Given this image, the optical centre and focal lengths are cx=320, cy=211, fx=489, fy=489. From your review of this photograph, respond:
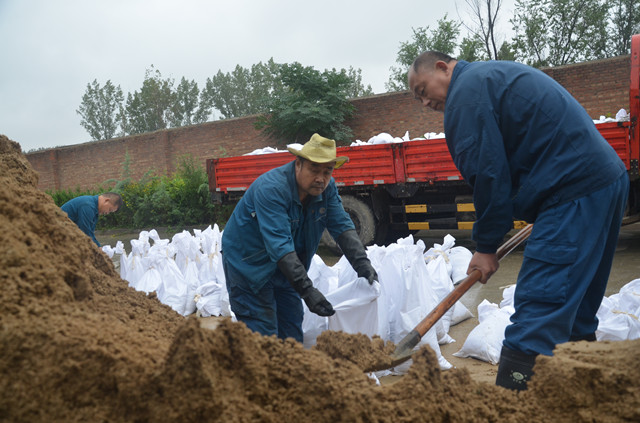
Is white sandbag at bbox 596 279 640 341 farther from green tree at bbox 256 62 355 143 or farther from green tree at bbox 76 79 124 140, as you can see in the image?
green tree at bbox 76 79 124 140

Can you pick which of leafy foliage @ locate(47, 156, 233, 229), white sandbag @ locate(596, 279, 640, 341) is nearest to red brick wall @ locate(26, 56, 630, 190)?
leafy foliage @ locate(47, 156, 233, 229)

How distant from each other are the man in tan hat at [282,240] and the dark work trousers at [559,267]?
1.03 metres

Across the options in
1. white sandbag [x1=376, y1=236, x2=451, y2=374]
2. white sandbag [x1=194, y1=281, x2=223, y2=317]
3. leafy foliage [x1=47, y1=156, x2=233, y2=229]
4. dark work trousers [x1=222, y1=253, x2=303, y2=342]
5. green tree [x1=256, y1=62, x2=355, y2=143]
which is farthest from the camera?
leafy foliage [x1=47, y1=156, x2=233, y2=229]

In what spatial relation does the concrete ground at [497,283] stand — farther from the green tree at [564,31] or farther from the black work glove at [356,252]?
the green tree at [564,31]

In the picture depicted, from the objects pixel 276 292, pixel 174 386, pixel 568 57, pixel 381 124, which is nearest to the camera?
pixel 174 386

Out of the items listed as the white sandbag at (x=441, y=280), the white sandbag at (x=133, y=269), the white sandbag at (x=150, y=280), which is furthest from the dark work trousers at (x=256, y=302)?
the white sandbag at (x=133, y=269)

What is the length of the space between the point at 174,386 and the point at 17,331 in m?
0.44

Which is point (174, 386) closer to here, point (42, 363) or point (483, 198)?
point (42, 363)

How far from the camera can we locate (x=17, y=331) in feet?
4.22

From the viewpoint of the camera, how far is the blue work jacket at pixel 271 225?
2.69 meters

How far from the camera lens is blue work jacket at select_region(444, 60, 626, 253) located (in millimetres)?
2031

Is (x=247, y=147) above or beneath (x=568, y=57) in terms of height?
beneath

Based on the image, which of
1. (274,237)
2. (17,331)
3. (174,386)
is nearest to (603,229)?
(274,237)

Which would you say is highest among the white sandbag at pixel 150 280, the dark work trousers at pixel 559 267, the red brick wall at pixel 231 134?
the red brick wall at pixel 231 134
